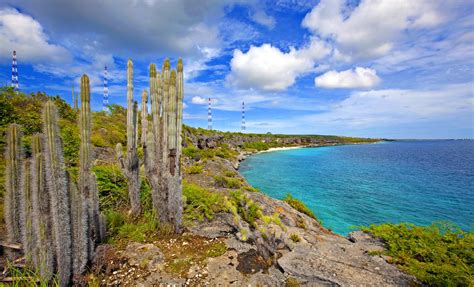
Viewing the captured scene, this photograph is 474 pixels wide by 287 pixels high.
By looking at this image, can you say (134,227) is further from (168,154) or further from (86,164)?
(86,164)

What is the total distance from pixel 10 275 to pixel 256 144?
76035mm

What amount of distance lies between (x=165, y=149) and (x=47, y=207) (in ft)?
8.87

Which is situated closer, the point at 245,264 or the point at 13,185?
the point at 13,185

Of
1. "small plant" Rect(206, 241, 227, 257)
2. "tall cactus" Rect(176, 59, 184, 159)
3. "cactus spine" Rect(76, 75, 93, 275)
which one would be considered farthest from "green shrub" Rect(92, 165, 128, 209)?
"small plant" Rect(206, 241, 227, 257)

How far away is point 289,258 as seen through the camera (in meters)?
4.74

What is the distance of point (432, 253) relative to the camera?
5.16 m

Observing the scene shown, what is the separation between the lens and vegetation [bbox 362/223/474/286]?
4.01 metres

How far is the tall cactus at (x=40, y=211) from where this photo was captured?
3.28 meters

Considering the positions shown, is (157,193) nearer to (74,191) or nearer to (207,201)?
(207,201)

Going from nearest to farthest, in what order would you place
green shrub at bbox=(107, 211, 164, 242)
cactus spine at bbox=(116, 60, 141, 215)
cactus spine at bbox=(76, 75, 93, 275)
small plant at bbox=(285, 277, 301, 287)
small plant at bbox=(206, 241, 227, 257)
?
cactus spine at bbox=(76, 75, 93, 275), small plant at bbox=(285, 277, 301, 287), small plant at bbox=(206, 241, 227, 257), green shrub at bbox=(107, 211, 164, 242), cactus spine at bbox=(116, 60, 141, 215)

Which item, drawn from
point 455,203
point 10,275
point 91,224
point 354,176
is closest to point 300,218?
point 91,224

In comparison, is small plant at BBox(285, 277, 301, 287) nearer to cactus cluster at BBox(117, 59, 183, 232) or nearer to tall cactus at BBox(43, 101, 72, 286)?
cactus cluster at BBox(117, 59, 183, 232)

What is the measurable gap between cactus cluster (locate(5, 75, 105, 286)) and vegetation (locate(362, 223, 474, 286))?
6.64m

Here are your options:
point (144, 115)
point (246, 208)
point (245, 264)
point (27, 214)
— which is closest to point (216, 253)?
point (245, 264)
